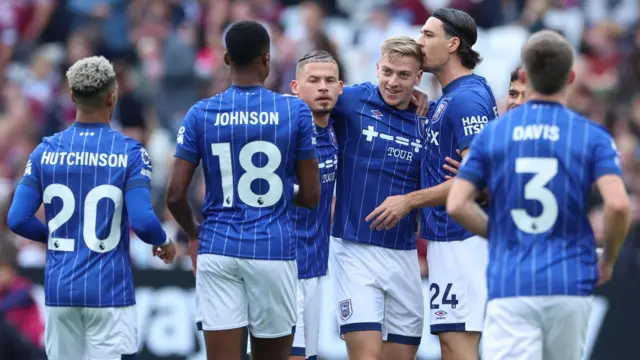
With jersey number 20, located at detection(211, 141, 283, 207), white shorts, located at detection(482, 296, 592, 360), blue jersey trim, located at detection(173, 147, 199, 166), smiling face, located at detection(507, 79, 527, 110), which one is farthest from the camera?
smiling face, located at detection(507, 79, 527, 110)

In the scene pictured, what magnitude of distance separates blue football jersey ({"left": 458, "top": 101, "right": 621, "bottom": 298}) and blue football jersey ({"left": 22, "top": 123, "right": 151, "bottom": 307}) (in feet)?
8.07

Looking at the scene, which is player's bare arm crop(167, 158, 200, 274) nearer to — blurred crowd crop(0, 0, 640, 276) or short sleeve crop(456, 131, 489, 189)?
short sleeve crop(456, 131, 489, 189)

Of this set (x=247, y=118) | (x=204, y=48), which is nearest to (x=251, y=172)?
(x=247, y=118)

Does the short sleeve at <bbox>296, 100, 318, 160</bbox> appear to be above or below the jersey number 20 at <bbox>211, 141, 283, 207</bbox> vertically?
above

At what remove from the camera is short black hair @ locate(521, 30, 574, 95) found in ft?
22.2

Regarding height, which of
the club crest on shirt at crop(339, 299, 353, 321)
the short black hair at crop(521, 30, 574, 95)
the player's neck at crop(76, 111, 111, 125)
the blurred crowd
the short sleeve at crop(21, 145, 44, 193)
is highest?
the blurred crowd

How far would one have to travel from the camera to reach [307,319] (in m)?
9.36

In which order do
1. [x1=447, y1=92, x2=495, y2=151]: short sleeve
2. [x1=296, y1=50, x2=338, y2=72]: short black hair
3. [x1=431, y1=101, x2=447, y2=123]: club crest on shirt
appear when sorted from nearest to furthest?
[x1=447, y1=92, x2=495, y2=151]: short sleeve < [x1=431, y1=101, x2=447, y2=123]: club crest on shirt < [x1=296, y1=50, x2=338, y2=72]: short black hair

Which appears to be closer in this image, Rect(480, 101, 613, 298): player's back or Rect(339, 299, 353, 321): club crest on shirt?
Rect(480, 101, 613, 298): player's back

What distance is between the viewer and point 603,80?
701 inches

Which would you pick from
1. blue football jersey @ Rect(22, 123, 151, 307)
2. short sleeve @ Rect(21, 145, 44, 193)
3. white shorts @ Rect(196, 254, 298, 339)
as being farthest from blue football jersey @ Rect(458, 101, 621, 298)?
short sleeve @ Rect(21, 145, 44, 193)

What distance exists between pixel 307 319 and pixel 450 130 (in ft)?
5.97

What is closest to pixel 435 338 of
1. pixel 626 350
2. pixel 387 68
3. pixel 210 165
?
pixel 626 350

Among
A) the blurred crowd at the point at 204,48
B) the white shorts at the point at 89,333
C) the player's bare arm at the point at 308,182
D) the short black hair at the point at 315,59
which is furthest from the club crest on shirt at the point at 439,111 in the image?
the blurred crowd at the point at 204,48
